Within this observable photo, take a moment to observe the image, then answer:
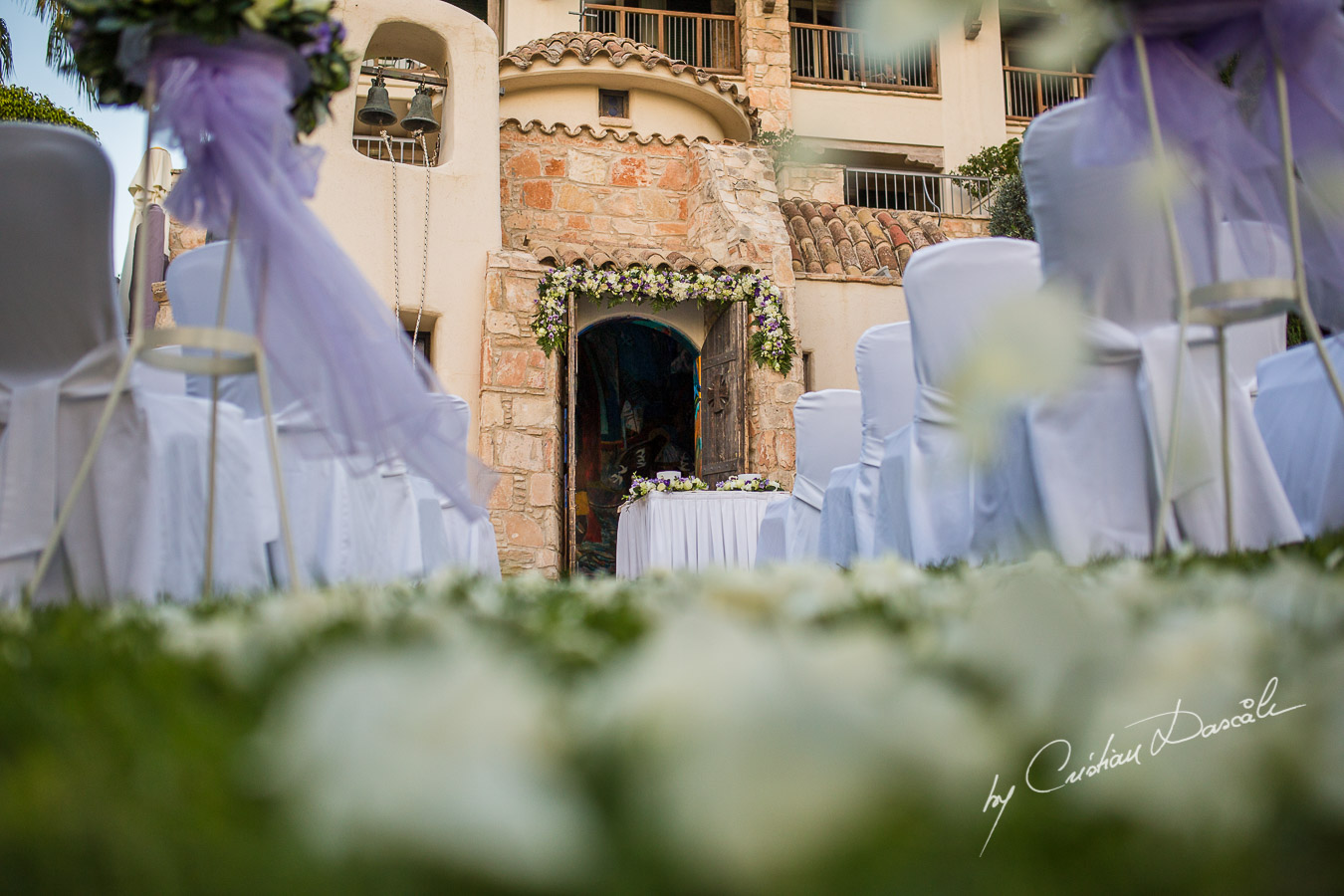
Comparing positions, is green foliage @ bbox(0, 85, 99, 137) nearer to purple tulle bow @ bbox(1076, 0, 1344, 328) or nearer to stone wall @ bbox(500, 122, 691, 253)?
stone wall @ bbox(500, 122, 691, 253)

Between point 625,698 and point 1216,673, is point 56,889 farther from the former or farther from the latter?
point 1216,673

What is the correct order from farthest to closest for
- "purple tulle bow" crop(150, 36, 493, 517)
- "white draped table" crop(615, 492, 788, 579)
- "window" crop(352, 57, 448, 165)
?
"window" crop(352, 57, 448, 165) < "white draped table" crop(615, 492, 788, 579) < "purple tulle bow" crop(150, 36, 493, 517)

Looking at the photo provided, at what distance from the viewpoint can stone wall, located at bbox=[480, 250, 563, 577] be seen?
7.95 m

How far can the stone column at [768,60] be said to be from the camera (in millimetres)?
16188

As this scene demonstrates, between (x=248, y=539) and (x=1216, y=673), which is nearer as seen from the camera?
(x=1216, y=673)

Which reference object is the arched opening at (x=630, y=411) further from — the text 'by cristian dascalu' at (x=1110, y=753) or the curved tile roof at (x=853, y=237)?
the text 'by cristian dascalu' at (x=1110, y=753)

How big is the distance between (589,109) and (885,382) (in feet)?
29.5

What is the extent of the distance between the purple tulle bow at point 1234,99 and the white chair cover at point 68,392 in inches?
84.9

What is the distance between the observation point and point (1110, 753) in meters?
0.40

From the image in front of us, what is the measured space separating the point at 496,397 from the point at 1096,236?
6.36 metres

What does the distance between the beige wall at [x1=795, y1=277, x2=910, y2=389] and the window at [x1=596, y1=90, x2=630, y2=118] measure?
3.57 meters

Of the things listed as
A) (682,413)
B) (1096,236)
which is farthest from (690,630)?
(682,413)

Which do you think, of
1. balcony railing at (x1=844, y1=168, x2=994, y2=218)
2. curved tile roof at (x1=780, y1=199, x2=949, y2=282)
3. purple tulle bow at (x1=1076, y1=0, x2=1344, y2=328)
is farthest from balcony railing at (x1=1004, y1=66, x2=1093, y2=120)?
purple tulle bow at (x1=1076, y1=0, x2=1344, y2=328)

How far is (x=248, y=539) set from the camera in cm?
270
